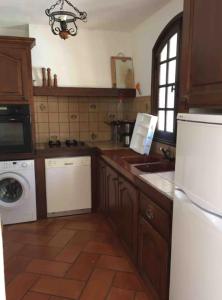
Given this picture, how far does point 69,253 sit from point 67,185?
34.0 inches

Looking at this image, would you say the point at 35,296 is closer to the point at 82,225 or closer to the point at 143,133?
the point at 82,225

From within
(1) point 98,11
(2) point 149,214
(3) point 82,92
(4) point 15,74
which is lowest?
(2) point 149,214

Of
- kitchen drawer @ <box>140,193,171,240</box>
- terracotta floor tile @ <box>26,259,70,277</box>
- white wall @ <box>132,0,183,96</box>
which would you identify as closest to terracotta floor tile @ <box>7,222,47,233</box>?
terracotta floor tile @ <box>26,259,70,277</box>

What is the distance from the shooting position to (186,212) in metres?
1.18

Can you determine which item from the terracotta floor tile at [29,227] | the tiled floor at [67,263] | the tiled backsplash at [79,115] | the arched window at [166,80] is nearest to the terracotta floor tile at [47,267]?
the tiled floor at [67,263]

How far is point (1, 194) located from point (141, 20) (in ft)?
8.35

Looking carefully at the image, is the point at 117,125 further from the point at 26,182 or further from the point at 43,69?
the point at 26,182

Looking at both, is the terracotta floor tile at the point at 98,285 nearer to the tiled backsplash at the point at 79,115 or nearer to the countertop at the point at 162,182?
the countertop at the point at 162,182

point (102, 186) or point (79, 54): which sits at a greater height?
point (79, 54)

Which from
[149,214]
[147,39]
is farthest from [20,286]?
[147,39]

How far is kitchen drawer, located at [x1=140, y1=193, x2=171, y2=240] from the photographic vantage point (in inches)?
57.1

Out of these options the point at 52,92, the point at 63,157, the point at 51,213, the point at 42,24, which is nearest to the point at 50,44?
the point at 42,24

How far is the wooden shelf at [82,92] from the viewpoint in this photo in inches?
114

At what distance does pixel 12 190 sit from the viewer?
2.91 meters
